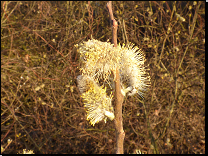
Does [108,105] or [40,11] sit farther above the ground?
[40,11]

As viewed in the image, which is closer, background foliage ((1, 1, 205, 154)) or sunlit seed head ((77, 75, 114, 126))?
sunlit seed head ((77, 75, 114, 126))

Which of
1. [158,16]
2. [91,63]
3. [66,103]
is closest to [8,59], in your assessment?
[66,103]

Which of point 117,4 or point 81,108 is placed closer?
point 81,108

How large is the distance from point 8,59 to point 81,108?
2.86ft

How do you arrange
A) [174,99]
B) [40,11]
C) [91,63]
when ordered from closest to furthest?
[91,63] < [174,99] < [40,11]

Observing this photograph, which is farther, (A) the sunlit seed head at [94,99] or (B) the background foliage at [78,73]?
(B) the background foliage at [78,73]

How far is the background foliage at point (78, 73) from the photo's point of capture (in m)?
1.72

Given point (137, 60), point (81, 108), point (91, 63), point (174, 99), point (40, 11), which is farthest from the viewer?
point (40, 11)

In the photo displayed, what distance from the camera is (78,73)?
1.82m

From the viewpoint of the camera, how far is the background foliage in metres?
1.72

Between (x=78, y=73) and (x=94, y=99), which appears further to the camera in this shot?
(x=78, y=73)

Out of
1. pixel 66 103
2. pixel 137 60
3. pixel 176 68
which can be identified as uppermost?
pixel 137 60

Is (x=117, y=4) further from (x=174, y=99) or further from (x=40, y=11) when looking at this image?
(x=174, y=99)

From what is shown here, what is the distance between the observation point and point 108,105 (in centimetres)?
64
